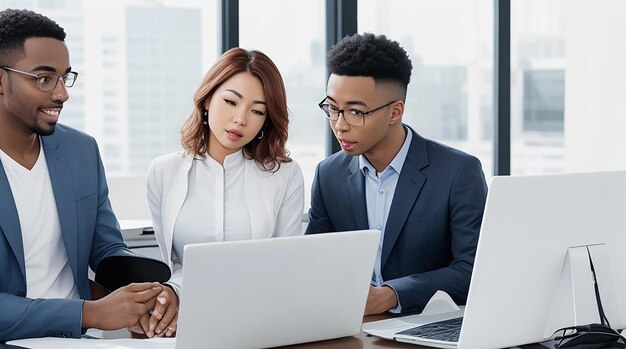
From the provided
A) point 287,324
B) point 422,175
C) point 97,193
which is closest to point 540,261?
point 287,324

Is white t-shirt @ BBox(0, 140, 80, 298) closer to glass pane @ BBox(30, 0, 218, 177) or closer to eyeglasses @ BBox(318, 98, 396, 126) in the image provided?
eyeglasses @ BBox(318, 98, 396, 126)

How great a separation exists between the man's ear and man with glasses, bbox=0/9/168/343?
0.84 metres

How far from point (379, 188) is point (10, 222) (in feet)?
3.37

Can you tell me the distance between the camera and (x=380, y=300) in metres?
2.04

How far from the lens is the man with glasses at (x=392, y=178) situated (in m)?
2.44

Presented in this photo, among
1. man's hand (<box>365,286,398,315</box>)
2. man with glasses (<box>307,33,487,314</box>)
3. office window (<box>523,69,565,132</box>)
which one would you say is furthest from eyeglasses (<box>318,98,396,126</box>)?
office window (<box>523,69,565,132</box>)

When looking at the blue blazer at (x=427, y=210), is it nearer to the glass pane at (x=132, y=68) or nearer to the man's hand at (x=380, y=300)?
the man's hand at (x=380, y=300)

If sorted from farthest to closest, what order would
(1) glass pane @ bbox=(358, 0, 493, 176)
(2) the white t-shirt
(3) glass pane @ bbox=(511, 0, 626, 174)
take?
(1) glass pane @ bbox=(358, 0, 493, 176) → (3) glass pane @ bbox=(511, 0, 626, 174) → (2) the white t-shirt

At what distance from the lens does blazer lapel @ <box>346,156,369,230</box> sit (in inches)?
99.6

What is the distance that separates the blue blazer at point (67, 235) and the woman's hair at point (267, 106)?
0.30 meters

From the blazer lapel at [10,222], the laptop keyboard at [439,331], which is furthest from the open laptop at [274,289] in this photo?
the blazer lapel at [10,222]

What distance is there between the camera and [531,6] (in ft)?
24.8

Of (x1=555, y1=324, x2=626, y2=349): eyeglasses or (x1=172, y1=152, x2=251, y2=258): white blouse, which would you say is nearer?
(x1=555, y1=324, x2=626, y2=349): eyeglasses

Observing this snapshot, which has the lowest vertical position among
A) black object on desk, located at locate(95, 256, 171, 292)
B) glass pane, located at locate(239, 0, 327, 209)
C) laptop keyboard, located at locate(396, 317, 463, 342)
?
laptop keyboard, located at locate(396, 317, 463, 342)
